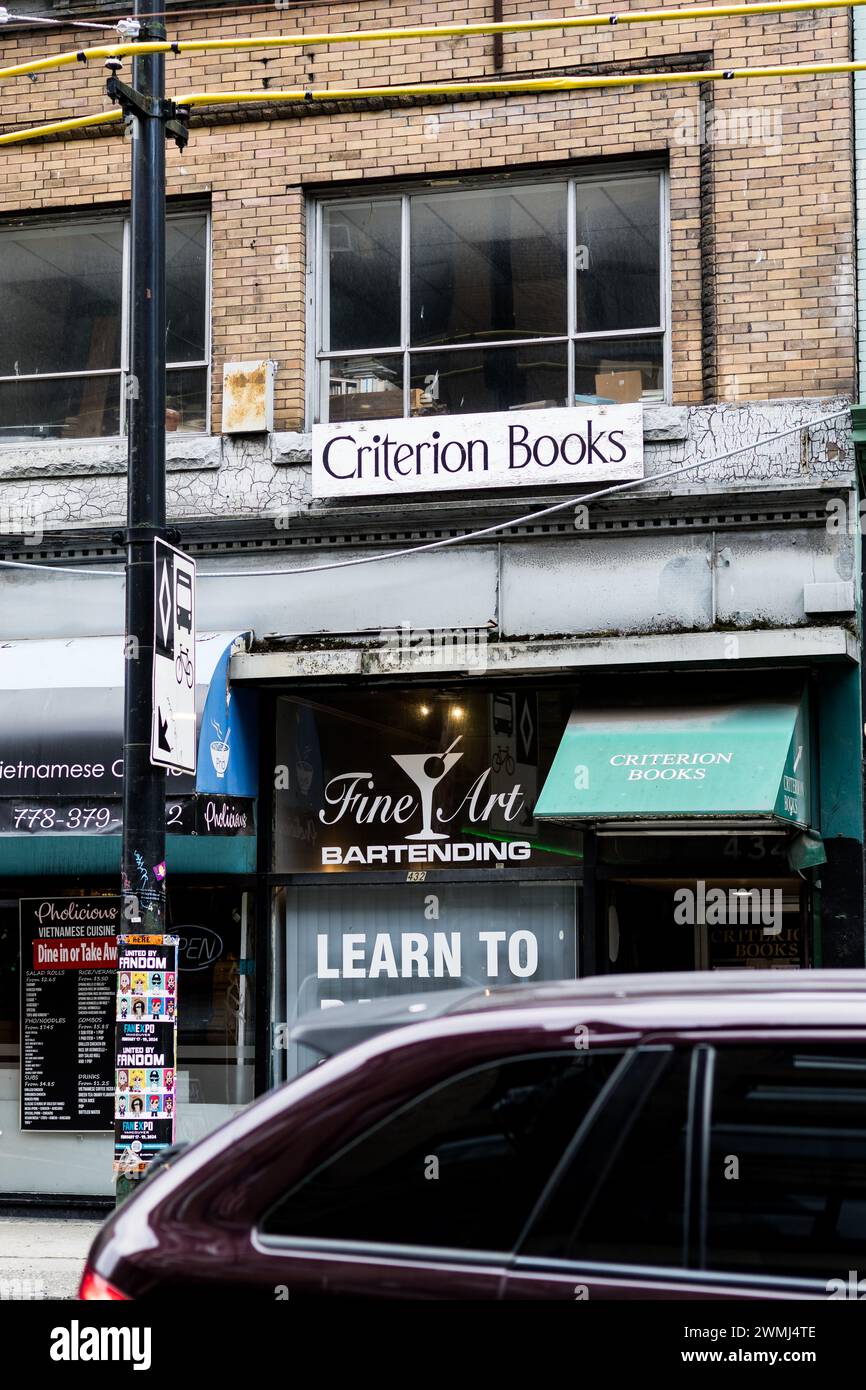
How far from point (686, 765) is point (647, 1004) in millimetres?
6864

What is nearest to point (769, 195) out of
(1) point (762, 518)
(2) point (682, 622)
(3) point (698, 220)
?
(3) point (698, 220)

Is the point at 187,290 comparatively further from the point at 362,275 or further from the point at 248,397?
the point at 362,275

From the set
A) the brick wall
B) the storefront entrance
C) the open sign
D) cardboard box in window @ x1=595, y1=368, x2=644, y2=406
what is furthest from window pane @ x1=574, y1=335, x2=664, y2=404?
the open sign

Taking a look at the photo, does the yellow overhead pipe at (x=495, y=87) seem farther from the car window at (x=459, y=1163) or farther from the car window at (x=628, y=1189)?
the car window at (x=628, y=1189)

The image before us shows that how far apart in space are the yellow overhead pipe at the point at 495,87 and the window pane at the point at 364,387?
179cm

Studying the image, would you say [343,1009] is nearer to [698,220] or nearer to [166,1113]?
[166,1113]

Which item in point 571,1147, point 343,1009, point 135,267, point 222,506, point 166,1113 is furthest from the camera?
point 222,506

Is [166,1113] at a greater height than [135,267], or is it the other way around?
[135,267]

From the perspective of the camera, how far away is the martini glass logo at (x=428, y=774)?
431 inches

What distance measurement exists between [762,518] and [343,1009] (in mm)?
7390

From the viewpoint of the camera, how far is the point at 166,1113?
25.7 ft

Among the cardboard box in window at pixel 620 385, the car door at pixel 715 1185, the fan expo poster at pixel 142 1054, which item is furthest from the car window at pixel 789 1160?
the cardboard box in window at pixel 620 385

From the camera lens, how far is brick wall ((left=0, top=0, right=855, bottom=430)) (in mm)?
10625

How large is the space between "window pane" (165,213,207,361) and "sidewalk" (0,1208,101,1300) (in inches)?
239
